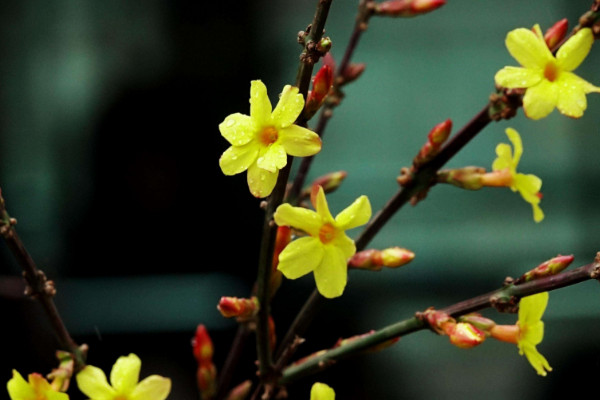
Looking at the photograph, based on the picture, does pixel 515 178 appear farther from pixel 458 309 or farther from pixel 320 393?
pixel 320 393

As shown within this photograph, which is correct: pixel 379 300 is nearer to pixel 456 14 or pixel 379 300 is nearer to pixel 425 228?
pixel 425 228

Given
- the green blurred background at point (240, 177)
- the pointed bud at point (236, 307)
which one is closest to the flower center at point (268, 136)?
the pointed bud at point (236, 307)

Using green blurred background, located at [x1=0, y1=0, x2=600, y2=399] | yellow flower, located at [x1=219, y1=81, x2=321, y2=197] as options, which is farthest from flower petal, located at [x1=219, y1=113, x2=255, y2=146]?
green blurred background, located at [x1=0, y1=0, x2=600, y2=399]

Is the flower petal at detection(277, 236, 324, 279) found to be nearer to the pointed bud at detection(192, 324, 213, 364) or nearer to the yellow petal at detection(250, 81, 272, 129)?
the yellow petal at detection(250, 81, 272, 129)

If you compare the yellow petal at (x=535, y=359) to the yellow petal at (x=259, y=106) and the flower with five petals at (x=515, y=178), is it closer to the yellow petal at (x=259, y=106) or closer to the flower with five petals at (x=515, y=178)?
the flower with five petals at (x=515, y=178)

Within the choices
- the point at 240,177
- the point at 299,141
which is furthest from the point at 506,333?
the point at 240,177
